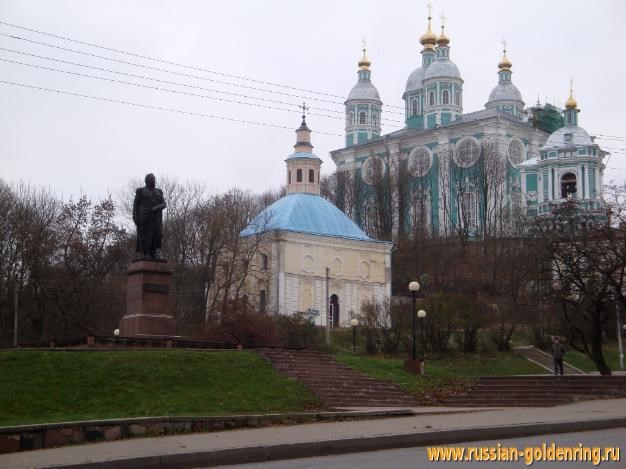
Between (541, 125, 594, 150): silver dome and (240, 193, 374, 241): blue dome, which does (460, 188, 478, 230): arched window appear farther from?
(240, 193, 374, 241): blue dome

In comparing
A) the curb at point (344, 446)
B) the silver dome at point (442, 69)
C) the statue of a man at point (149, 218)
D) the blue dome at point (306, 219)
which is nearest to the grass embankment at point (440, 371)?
the statue of a man at point (149, 218)

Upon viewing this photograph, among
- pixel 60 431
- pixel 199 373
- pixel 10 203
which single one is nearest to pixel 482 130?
pixel 10 203

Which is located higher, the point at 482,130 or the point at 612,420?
the point at 482,130

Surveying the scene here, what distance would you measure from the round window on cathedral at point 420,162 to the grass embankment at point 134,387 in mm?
63142

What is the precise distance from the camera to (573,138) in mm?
75938

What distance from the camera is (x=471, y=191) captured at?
8038 centimetres

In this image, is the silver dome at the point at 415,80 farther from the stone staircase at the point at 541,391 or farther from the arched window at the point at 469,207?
the stone staircase at the point at 541,391

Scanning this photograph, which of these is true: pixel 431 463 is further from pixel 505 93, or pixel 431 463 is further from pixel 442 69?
pixel 505 93

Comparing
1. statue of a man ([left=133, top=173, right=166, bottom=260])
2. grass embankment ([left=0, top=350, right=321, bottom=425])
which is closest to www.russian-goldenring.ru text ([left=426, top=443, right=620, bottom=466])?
grass embankment ([left=0, top=350, right=321, bottom=425])

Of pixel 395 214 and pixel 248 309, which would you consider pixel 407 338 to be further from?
pixel 395 214

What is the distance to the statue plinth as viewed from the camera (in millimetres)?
24766

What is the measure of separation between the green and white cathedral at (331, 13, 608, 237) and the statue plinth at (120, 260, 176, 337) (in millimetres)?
45445

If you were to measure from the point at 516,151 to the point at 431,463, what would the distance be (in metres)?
76.7

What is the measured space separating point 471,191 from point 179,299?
37.1m
